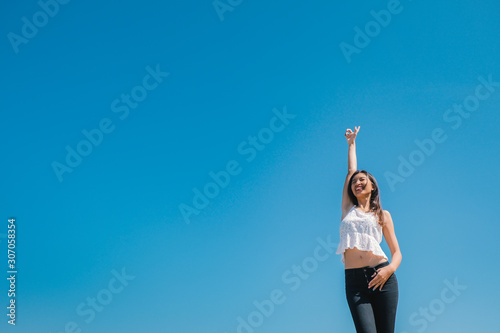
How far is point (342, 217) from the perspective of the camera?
20.7 ft

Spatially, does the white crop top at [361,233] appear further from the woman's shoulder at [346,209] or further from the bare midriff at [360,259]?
the woman's shoulder at [346,209]

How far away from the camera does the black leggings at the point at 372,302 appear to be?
5.43 metres

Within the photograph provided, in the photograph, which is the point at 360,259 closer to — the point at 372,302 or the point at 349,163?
the point at 372,302

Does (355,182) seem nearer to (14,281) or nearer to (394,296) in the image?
(394,296)

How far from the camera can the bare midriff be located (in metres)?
5.65

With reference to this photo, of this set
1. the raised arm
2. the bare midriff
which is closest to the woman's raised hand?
the raised arm

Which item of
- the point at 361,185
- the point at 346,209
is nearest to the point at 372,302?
the point at 346,209

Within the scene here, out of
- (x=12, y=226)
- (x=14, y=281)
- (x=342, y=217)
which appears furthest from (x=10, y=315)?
(x=342, y=217)

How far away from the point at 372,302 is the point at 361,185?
4.83ft

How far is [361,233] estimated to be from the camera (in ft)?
19.2

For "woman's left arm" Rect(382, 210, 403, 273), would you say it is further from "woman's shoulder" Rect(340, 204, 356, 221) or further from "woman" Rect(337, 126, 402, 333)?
"woman's shoulder" Rect(340, 204, 356, 221)

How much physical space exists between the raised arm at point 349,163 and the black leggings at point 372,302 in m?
1.00

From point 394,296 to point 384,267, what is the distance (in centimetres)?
37

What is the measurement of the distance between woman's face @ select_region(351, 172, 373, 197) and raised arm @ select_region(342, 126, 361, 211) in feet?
0.46
